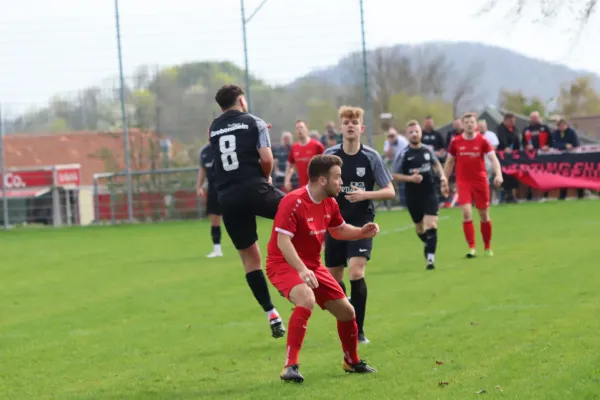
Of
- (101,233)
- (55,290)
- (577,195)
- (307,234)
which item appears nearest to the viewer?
(307,234)

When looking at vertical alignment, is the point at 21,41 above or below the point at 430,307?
above

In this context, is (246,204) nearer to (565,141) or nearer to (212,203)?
(212,203)

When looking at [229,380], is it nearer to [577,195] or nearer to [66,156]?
[577,195]

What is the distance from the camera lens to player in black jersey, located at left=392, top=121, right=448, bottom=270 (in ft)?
49.3

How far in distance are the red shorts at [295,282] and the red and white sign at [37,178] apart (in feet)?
74.9

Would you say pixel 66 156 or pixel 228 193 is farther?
pixel 66 156

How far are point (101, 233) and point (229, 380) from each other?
1815 cm

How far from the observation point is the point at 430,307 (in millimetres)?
11000

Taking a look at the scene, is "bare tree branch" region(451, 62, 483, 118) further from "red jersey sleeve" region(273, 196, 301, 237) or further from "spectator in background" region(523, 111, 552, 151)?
"red jersey sleeve" region(273, 196, 301, 237)

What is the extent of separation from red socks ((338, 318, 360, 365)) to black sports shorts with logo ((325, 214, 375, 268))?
1.49 m

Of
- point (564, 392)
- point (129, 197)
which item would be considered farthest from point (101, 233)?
point (564, 392)

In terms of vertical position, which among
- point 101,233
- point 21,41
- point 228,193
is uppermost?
point 21,41

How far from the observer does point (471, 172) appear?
16141mm

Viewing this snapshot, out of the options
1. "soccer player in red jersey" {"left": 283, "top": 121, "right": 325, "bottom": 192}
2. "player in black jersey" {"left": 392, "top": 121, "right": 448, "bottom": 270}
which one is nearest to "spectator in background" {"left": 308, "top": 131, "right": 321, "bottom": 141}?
"soccer player in red jersey" {"left": 283, "top": 121, "right": 325, "bottom": 192}
